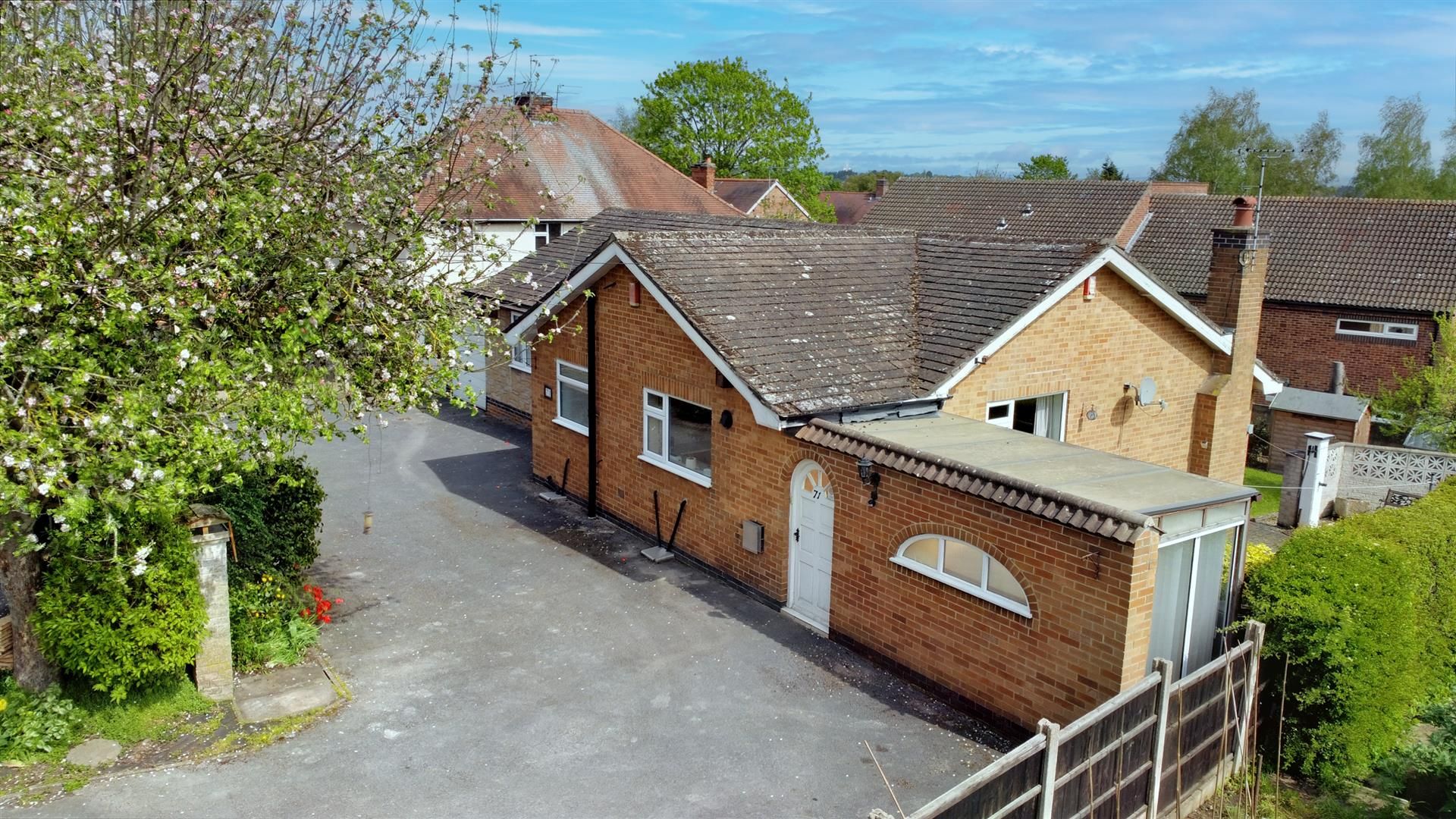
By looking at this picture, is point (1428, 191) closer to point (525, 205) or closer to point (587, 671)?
point (525, 205)

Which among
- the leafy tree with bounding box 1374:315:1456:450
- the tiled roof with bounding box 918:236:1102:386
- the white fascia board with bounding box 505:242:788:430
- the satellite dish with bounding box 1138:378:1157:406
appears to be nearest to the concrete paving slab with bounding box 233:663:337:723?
the white fascia board with bounding box 505:242:788:430

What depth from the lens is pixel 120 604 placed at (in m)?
8.51

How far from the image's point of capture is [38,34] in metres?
8.22

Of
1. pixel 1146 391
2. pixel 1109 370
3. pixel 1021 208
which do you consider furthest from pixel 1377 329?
pixel 1109 370

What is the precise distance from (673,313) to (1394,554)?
807 centimetres

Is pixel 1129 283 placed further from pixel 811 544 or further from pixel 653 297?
pixel 653 297

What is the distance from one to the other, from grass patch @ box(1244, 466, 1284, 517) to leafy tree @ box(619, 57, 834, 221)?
35.7 metres

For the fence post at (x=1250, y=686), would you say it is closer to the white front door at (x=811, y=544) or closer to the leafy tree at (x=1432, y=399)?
the white front door at (x=811, y=544)

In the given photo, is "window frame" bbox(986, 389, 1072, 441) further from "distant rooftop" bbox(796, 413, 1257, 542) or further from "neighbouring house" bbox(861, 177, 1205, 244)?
"neighbouring house" bbox(861, 177, 1205, 244)

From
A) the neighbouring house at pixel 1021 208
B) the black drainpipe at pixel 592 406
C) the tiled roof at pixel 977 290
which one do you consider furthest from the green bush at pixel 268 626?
the neighbouring house at pixel 1021 208

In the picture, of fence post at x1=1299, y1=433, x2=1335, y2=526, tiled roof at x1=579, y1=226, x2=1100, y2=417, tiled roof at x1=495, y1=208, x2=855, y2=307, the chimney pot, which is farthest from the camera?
tiled roof at x1=495, y1=208, x2=855, y2=307

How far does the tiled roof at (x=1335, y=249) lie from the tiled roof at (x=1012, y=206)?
1.47 meters

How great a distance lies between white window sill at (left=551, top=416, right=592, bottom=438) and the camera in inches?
623

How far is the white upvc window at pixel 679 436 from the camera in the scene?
1335 centimetres
